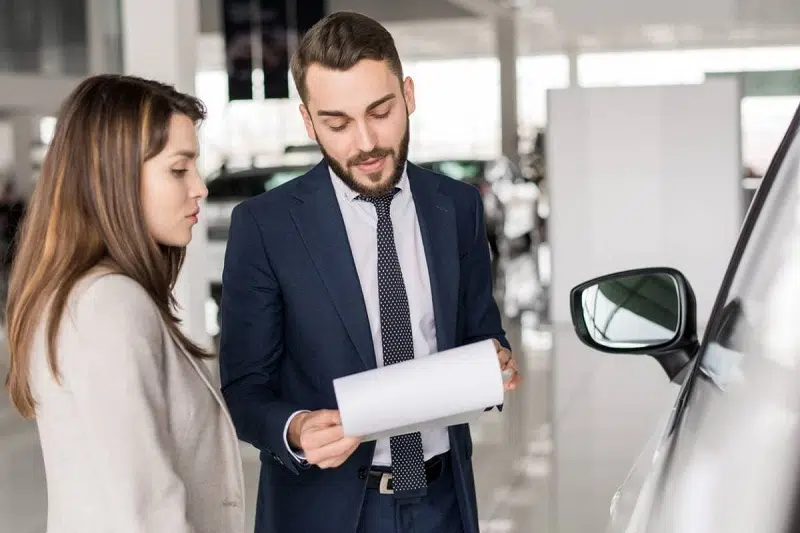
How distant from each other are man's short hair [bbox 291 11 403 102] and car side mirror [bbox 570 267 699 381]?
499 millimetres

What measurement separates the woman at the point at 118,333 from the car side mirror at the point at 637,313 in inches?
21.6

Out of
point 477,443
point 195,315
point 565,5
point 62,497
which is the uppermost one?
point 565,5

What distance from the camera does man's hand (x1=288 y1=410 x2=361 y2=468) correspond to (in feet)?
5.37

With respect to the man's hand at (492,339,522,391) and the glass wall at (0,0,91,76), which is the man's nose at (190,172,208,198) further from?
the glass wall at (0,0,91,76)

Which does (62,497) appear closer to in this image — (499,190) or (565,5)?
(565,5)

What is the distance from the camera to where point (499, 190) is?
13461 millimetres

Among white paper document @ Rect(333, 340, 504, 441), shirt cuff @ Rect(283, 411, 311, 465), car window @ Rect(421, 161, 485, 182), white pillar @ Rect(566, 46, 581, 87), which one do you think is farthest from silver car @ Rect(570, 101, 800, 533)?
white pillar @ Rect(566, 46, 581, 87)

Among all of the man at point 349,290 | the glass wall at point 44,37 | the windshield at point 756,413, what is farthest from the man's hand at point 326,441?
the glass wall at point 44,37

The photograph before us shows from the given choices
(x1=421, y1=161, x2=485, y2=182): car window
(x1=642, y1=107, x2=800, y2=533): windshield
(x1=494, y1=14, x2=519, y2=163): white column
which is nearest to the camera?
(x1=642, y1=107, x2=800, y2=533): windshield

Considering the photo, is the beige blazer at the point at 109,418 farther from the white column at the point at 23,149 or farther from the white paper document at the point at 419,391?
the white column at the point at 23,149

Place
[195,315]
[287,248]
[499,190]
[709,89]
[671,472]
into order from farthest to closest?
[499,190] < [709,89] < [195,315] < [287,248] < [671,472]

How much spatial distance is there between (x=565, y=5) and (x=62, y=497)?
10933 millimetres

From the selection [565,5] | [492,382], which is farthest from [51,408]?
[565,5]

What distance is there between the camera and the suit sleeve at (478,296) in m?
2.18
